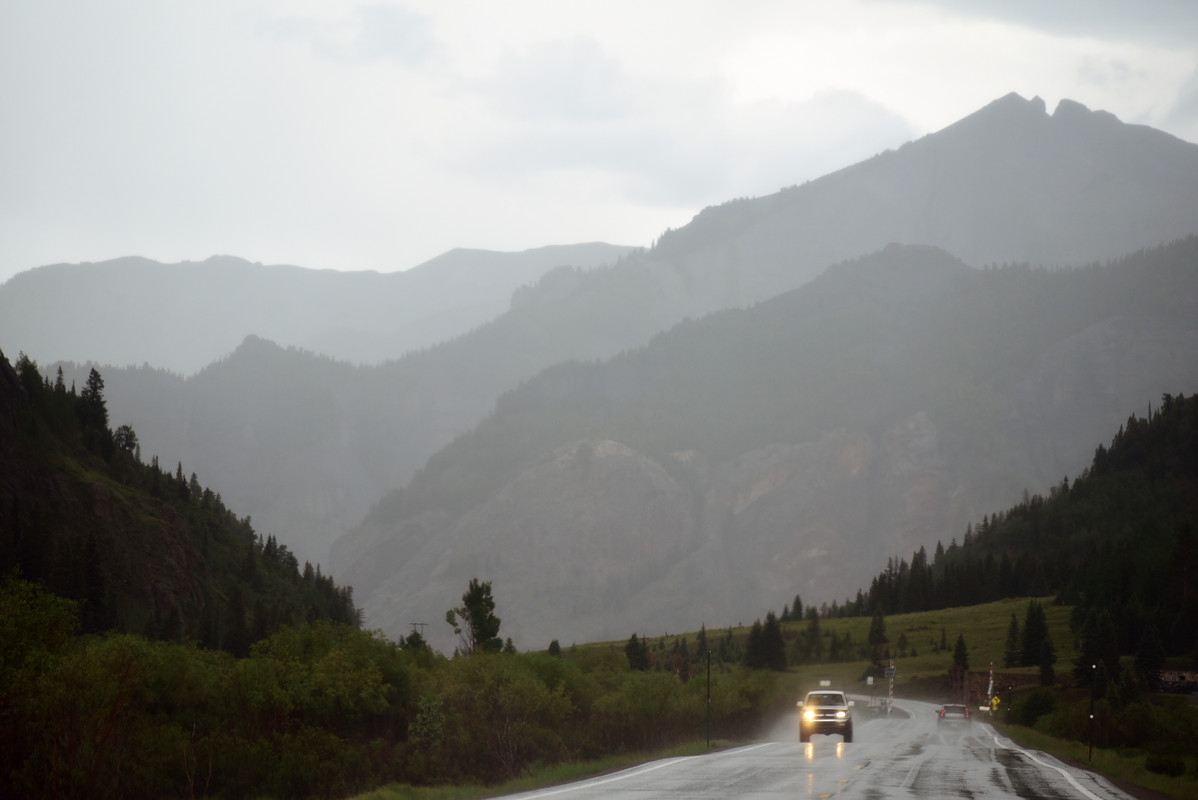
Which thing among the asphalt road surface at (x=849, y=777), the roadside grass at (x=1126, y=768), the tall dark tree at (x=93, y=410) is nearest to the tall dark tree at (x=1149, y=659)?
the roadside grass at (x=1126, y=768)

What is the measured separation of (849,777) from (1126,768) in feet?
88.2

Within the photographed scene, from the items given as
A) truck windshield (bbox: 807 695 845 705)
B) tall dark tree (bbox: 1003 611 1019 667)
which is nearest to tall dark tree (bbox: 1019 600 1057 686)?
tall dark tree (bbox: 1003 611 1019 667)

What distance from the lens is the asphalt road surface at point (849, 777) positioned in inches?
1172

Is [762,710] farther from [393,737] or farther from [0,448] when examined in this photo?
[0,448]

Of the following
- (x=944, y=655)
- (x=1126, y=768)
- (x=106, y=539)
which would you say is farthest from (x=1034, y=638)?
(x=106, y=539)

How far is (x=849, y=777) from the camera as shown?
34.0 m

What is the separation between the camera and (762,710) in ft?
260

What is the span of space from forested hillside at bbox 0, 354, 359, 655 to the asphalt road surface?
211ft

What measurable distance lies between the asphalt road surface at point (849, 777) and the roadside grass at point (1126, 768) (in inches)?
111

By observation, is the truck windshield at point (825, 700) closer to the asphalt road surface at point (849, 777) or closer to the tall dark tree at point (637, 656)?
the asphalt road surface at point (849, 777)

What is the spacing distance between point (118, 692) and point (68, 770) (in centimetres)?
370

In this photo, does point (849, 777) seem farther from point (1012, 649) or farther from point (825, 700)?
point (1012, 649)

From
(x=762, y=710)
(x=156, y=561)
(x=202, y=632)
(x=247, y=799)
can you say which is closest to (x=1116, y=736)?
(x=762, y=710)

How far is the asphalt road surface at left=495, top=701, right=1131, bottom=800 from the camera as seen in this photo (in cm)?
2978
